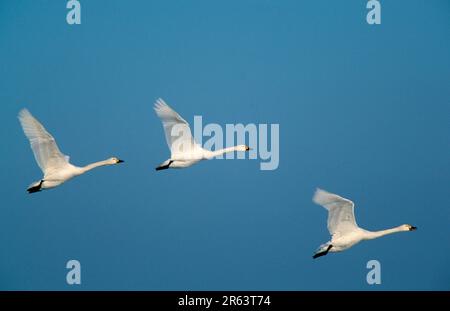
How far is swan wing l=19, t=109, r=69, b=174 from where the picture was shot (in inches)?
899

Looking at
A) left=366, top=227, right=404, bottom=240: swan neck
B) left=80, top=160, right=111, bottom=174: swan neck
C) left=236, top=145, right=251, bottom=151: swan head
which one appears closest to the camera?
left=366, top=227, right=404, bottom=240: swan neck

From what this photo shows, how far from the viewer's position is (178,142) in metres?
Result: 24.1

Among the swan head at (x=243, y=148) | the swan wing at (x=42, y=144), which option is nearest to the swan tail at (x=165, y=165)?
the swan head at (x=243, y=148)

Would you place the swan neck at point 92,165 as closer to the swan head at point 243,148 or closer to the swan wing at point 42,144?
the swan wing at point 42,144

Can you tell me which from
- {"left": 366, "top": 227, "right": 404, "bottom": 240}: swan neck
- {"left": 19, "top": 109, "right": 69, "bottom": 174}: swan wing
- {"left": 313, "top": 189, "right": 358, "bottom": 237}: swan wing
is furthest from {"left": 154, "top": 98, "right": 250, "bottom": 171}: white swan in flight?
{"left": 366, "top": 227, "right": 404, "bottom": 240}: swan neck

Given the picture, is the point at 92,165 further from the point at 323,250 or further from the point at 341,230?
the point at 341,230

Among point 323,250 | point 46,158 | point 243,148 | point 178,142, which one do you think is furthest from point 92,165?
point 323,250

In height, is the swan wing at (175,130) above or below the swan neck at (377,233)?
above

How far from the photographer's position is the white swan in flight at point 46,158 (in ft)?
75.1

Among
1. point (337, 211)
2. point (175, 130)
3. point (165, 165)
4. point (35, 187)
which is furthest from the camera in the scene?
point (165, 165)

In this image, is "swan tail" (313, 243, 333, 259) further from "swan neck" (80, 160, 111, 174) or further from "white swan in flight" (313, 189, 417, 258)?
"swan neck" (80, 160, 111, 174)

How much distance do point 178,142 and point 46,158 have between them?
319 cm

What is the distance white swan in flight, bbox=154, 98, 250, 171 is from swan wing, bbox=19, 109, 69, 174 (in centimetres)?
248
